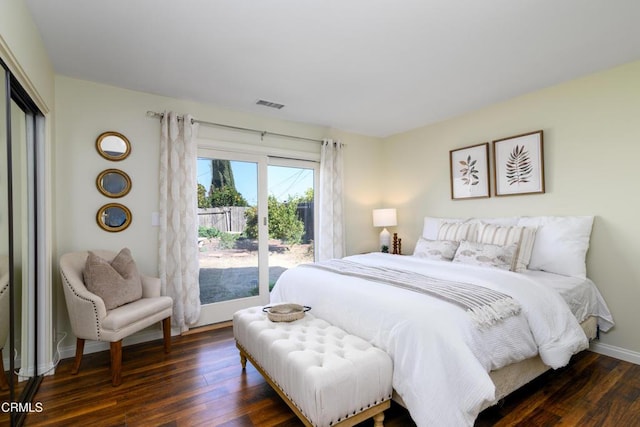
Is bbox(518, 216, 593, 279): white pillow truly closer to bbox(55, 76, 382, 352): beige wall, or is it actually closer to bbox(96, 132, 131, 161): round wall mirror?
bbox(55, 76, 382, 352): beige wall

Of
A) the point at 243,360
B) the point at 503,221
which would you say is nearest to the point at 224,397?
the point at 243,360

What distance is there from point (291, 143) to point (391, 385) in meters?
3.14

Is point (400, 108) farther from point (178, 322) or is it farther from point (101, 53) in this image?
point (178, 322)

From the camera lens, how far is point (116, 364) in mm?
2225

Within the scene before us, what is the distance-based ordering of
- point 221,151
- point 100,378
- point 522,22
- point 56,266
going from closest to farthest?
point 522,22 < point 100,378 < point 56,266 < point 221,151

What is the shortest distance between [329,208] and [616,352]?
10.4 feet

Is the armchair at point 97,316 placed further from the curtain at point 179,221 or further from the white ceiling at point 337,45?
the white ceiling at point 337,45

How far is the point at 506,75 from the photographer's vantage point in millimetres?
2730

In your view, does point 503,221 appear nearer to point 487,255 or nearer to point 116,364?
point 487,255

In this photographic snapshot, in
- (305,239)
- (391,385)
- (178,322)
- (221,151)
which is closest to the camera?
(391,385)

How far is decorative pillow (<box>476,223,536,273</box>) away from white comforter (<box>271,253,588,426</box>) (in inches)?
18.3

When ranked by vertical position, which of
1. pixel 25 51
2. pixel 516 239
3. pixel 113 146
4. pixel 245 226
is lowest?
pixel 516 239

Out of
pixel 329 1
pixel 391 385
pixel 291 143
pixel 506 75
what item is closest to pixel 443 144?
pixel 506 75

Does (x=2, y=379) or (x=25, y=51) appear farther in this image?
(x=25, y=51)
